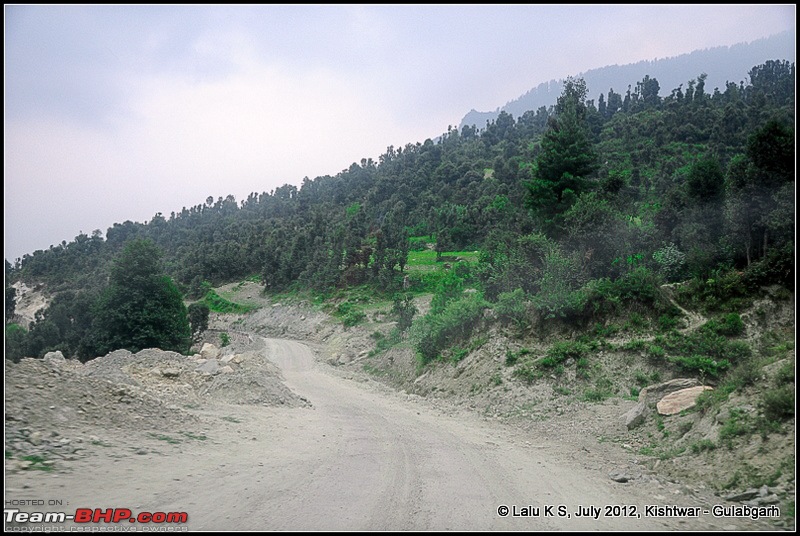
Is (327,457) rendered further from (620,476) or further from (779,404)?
(779,404)

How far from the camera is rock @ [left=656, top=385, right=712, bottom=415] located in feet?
34.0

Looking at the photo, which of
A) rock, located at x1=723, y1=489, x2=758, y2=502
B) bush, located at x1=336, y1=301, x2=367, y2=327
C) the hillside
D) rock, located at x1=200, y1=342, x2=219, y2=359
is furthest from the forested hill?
rock, located at x1=200, y1=342, x2=219, y2=359

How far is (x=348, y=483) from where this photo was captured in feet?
→ 23.7

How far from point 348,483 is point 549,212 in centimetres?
2343

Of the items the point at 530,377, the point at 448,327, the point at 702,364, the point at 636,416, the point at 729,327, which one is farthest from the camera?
the point at 448,327

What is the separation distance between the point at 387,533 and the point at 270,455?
4.41 metres

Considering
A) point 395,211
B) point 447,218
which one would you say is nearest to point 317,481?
point 447,218

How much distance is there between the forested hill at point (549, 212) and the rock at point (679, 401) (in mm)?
7110

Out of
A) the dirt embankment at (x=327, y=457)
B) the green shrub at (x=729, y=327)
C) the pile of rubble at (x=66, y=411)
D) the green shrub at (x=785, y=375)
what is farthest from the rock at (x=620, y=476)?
the pile of rubble at (x=66, y=411)

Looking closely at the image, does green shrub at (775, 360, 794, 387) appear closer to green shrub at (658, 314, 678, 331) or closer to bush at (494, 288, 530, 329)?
green shrub at (658, 314, 678, 331)

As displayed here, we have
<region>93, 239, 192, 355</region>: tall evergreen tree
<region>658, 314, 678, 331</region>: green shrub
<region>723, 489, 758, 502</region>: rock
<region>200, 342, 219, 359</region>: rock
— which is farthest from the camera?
<region>93, 239, 192, 355</region>: tall evergreen tree

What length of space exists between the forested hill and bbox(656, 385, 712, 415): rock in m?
7.11

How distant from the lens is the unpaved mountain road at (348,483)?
5605mm

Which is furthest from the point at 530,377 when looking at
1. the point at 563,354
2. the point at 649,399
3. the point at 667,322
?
the point at 667,322
